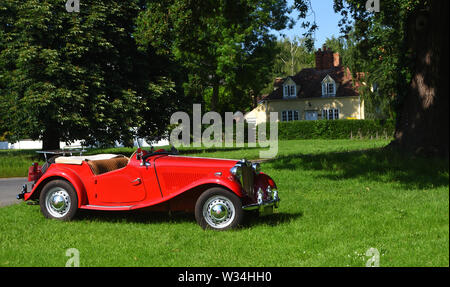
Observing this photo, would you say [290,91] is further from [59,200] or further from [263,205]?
[263,205]

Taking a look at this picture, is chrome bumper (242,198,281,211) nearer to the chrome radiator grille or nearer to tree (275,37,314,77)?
the chrome radiator grille

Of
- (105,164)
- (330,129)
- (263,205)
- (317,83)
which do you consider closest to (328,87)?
(317,83)

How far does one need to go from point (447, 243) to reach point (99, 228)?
630 cm

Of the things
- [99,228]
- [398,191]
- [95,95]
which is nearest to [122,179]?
[99,228]

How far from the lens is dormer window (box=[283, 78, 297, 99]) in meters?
55.6

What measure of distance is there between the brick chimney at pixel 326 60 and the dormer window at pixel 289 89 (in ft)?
15.4

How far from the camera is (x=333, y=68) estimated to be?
56438 millimetres

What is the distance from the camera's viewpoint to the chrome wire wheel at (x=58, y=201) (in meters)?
7.70

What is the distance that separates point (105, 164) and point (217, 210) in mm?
2470

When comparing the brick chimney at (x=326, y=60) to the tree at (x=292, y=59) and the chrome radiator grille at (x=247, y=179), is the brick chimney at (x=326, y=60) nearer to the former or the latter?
the tree at (x=292, y=59)

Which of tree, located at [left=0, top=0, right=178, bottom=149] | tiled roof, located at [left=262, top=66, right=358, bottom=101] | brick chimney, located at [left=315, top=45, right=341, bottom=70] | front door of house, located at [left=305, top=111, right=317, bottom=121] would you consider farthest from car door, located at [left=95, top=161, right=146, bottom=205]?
brick chimney, located at [left=315, top=45, right=341, bottom=70]

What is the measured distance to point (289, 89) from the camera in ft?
184

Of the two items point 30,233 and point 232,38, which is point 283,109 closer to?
point 232,38

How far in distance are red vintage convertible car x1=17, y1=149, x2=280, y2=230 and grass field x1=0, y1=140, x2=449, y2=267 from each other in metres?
0.30
